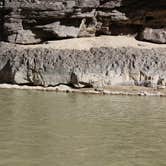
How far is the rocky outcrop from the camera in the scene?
2988 centimetres

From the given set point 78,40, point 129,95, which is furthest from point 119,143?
point 78,40

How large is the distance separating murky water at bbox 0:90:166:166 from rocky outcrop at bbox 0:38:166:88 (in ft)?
33.0

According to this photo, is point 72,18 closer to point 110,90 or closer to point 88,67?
point 88,67

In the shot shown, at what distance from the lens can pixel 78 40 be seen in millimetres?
35531

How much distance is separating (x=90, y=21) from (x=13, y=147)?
2787cm

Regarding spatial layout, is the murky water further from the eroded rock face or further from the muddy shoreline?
the eroded rock face

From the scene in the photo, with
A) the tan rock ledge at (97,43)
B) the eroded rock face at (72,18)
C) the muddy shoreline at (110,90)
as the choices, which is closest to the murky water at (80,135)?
the muddy shoreline at (110,90)

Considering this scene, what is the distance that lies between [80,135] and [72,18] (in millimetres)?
24757

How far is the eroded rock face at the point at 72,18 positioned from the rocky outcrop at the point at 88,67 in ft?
14.7

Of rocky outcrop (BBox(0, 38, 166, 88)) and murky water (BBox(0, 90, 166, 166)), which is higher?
murky water (BBox(0, 90, 166, 166))

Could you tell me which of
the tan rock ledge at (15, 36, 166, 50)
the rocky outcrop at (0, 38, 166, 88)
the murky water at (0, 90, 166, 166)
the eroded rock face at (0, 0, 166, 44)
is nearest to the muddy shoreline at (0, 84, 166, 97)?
the rocky outcrop at (0, 38, 166, 88)

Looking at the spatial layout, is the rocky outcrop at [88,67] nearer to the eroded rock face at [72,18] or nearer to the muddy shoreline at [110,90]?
the muddy shoreline at [110,90]

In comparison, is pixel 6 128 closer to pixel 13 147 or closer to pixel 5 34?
pixel 13 147

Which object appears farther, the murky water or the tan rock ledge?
the tan rock ledge
